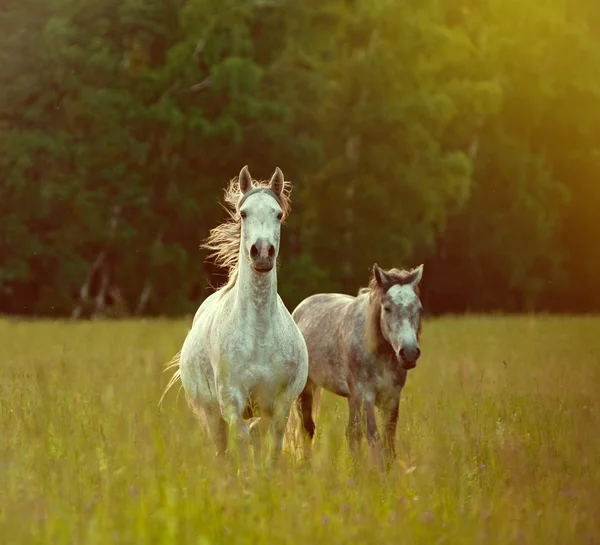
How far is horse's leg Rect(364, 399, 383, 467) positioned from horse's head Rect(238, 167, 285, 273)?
172cm

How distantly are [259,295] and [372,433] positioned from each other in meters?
1.73

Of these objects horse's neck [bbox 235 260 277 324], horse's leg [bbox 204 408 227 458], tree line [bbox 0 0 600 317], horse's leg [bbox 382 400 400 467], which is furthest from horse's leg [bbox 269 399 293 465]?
tree line [bbox 0 0 600 317]

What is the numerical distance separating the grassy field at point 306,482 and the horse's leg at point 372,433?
21 centimetres

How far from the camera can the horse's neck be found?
7.51 m

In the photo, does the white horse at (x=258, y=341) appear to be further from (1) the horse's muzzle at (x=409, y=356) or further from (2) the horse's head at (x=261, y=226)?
(1) the horse's muzzle at (x=409, y=356)

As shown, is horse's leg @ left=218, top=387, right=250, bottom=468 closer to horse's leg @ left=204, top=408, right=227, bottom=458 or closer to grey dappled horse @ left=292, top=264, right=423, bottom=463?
horse's leg @ left=204, top=408, right=227, bottom=458

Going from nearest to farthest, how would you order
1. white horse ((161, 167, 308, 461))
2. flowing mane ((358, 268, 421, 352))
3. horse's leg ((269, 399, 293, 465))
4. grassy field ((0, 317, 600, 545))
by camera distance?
grassy field ((0, 317, 600, 545)), white horse ((161, 167, 308, 461)), horse's leg ((269, 399, 293, 465)), flowing mane ((358, 268, 421, 352))

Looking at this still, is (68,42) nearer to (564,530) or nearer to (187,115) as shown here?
(187,115)

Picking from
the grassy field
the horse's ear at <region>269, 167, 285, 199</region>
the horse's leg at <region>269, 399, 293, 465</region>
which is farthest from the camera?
the horse's ear at <region>269, 167, 285, 199</region>

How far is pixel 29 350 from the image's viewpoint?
58.2 feet

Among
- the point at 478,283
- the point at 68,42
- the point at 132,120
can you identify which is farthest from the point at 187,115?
the point at 478,283

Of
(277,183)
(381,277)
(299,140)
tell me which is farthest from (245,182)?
(299,140)

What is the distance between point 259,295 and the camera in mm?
7516

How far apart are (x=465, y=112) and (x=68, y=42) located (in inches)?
562
